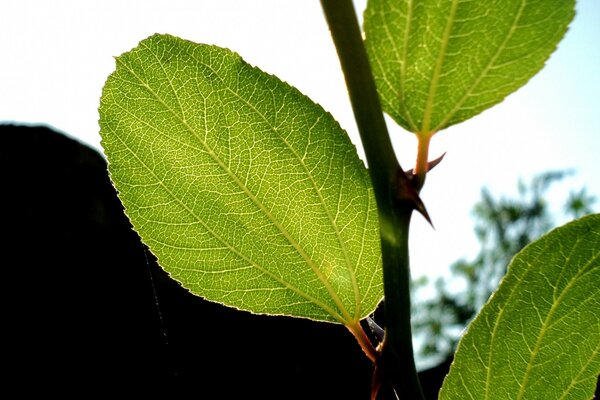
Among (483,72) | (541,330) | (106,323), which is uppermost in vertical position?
(483,72)

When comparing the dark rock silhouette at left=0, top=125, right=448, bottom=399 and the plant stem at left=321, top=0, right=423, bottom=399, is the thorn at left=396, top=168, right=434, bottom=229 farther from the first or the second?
the dark rock silhouette at left=0, top=125, right=448, bottom=399

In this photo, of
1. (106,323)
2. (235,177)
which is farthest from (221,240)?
(106,323)

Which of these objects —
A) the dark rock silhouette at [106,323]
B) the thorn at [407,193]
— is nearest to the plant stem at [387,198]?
the thorn at [407,193]

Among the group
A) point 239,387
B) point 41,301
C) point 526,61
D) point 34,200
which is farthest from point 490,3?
point 34,200

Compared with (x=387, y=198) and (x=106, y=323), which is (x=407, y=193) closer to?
(x=387, y=198)

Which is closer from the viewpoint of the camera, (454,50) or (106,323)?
(454,50)

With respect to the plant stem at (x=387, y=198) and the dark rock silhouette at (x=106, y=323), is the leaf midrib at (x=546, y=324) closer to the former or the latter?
the plant stem at (x=387, y=198)
